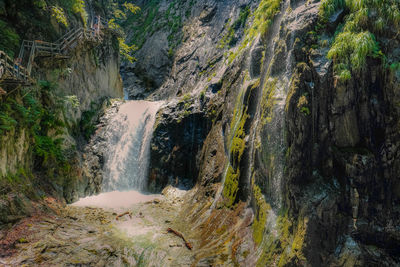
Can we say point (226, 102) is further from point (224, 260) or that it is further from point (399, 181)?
point (399, 181)

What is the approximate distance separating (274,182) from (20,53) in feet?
40.8

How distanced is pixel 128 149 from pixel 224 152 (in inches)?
303

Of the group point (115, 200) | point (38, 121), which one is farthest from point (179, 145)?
point (38, 121)

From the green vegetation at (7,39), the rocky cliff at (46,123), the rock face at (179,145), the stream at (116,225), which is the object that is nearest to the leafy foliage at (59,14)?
the rocky cliff at (46,123)

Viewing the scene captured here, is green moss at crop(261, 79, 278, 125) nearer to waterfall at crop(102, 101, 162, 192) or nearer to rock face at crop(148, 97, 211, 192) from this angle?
rock face at crop(148, 97, 211, 192)

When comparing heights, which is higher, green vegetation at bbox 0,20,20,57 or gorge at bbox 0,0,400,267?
green vegetation at bbox 0,20,20,57

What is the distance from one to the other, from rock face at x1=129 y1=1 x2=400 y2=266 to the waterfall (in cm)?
588

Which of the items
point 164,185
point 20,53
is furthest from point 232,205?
point 20,53

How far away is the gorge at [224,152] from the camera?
5.61 m

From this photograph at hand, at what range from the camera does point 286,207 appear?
6.58 meters

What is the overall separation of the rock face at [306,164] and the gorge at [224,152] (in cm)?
3

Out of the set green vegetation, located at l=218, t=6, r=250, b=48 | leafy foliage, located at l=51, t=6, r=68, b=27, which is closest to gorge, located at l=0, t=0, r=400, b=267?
green vegetation, located at l=218, t=6, r=250, b=48

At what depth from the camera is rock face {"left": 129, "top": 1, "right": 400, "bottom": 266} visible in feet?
17.9

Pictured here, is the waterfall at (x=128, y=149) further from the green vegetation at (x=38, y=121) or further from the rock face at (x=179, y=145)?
the green vegetation at (x=38, y=121)
